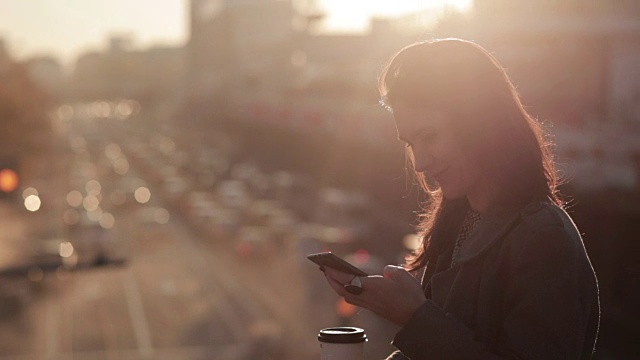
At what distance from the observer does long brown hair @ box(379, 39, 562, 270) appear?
10.2ft

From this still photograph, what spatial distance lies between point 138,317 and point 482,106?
35.6m

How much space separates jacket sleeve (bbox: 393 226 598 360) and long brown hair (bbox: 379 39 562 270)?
0.68 feet

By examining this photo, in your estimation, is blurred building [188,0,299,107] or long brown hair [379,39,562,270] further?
blurred building [188,0,299,107]

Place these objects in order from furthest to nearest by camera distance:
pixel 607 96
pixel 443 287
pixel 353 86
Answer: pixel 353 86, pixel 607 96, pixel 443 287

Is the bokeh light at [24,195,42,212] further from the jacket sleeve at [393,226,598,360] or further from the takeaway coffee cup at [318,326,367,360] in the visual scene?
the jacket sleeve at [393,226,598,360]

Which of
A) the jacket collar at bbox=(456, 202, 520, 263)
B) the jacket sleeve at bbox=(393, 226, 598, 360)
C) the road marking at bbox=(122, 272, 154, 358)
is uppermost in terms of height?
the jacket collar at bbox=(456, 202, 520, 263)

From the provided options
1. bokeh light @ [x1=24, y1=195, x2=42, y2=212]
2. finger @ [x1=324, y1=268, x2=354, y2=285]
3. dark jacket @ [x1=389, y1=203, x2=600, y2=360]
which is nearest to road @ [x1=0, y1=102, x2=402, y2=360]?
bokeh light @ [x1=24, y1=195, x2=42, y2=212]

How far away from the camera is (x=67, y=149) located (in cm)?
13450

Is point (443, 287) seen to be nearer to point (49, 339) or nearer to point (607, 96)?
point (49, 339)

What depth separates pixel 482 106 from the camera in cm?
313

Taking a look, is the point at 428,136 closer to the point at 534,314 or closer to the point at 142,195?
the point at 534,314

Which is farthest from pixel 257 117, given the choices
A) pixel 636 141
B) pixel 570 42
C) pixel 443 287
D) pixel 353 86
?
pixel 443 287

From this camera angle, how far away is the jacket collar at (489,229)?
3053mm

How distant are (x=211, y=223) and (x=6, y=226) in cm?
1164
